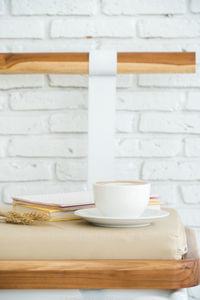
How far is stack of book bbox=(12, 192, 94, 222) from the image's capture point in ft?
2.72

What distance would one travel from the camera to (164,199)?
1308 mm

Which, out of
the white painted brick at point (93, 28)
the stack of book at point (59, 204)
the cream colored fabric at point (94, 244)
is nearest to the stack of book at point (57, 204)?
the stack of book at point (59, 204)

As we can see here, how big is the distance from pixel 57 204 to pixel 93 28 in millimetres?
676

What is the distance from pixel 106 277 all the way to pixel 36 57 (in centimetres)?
72

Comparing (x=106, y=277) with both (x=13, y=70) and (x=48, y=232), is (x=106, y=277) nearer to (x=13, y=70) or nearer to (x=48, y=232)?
(x=48, y=232)

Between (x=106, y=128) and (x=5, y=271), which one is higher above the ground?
(x=106, y=128)

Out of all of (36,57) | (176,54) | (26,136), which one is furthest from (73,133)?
(176,54)

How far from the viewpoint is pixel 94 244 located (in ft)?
2.23

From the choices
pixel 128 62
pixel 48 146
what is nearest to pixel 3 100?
pixel 48 146

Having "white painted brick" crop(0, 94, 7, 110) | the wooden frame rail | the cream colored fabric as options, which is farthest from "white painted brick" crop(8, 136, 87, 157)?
the cream colored fabric

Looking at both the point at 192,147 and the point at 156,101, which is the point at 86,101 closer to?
the point at 156,101

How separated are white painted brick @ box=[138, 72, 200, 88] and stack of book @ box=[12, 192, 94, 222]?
19.5 inches

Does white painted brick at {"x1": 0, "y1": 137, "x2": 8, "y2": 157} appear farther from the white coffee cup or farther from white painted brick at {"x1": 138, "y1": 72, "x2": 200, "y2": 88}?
the white coffee cup

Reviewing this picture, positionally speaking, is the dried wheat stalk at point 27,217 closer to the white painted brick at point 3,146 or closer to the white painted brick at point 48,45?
the white painted brick at point 3,146
